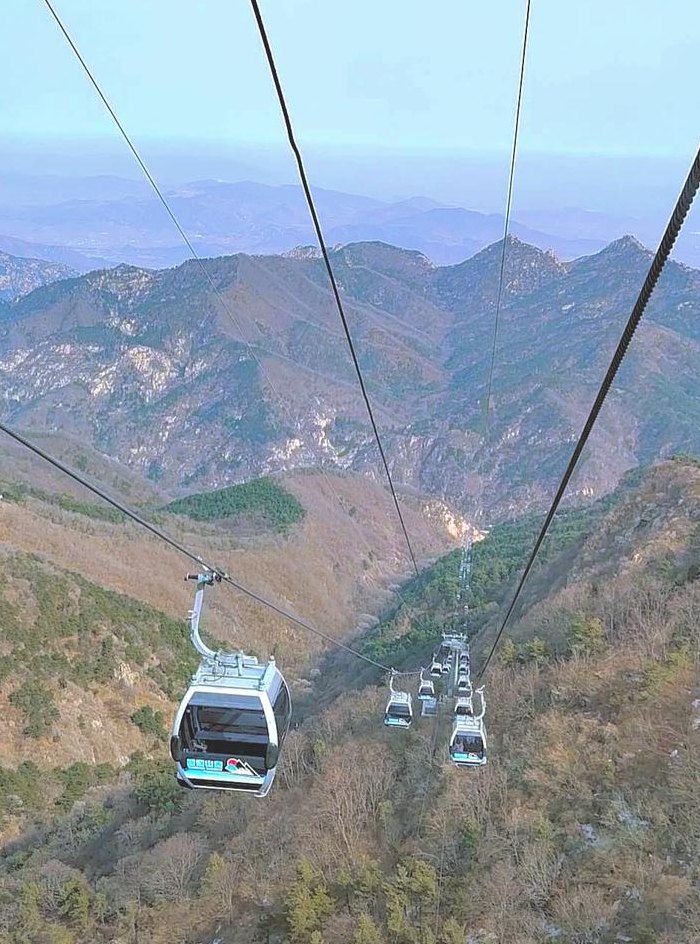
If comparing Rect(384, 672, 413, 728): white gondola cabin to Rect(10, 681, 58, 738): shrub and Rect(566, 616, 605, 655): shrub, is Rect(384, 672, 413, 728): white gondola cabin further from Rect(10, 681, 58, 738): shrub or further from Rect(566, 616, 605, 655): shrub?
Rect(10, 681, 58, 738): shrub

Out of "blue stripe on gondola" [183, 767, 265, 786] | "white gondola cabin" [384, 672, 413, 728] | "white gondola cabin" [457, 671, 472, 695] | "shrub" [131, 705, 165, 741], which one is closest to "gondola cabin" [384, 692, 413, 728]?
"white gondola cabin" [384, 672, 413, 728]

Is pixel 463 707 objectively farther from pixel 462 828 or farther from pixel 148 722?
pixel 148 722

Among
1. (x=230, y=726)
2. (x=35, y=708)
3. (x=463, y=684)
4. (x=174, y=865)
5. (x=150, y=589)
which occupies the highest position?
(x=150, y=589)

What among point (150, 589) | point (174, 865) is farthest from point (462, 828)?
point (150, 589)

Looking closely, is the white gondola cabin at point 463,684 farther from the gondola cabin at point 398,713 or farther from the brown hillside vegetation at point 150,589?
the brown hillside vegetation at point 150,589

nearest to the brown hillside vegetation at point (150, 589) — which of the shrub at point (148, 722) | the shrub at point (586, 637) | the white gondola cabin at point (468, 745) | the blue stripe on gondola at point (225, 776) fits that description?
the shrub at point (148, 722)

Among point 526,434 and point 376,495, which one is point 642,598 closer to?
point 376,495

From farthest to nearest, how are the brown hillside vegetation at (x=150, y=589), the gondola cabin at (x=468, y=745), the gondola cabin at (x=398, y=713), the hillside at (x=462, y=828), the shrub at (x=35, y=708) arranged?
the brown hillside vegetation at (x=150, y=589), the shrub at (x=35, y=708), the gondola cabin at (x=398, y=713), the hillside at (x=462, y=828), the gondola cabin at (x=468, y=745)
